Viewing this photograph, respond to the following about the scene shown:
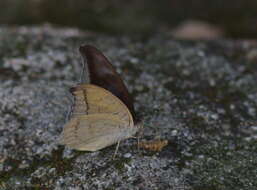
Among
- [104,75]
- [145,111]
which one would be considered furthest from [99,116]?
[145,111]

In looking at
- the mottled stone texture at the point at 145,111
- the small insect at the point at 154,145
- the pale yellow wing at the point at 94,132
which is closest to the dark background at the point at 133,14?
the mottled stone texture at the point at 145,111

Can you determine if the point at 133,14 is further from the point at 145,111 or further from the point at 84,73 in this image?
the point at 84,73

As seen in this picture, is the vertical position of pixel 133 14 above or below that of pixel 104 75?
above

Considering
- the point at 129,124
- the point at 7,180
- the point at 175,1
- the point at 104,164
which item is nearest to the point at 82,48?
the point at 129,124

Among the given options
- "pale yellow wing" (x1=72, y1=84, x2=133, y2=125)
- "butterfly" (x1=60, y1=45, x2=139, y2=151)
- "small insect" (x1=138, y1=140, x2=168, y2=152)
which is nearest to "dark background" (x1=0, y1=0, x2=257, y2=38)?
"small insect" (x1=138, y1=140, x2=168, y2=152)

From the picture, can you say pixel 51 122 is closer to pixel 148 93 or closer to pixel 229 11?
pixel 148 93

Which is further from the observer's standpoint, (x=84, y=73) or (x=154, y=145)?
(x=154, y=145)
